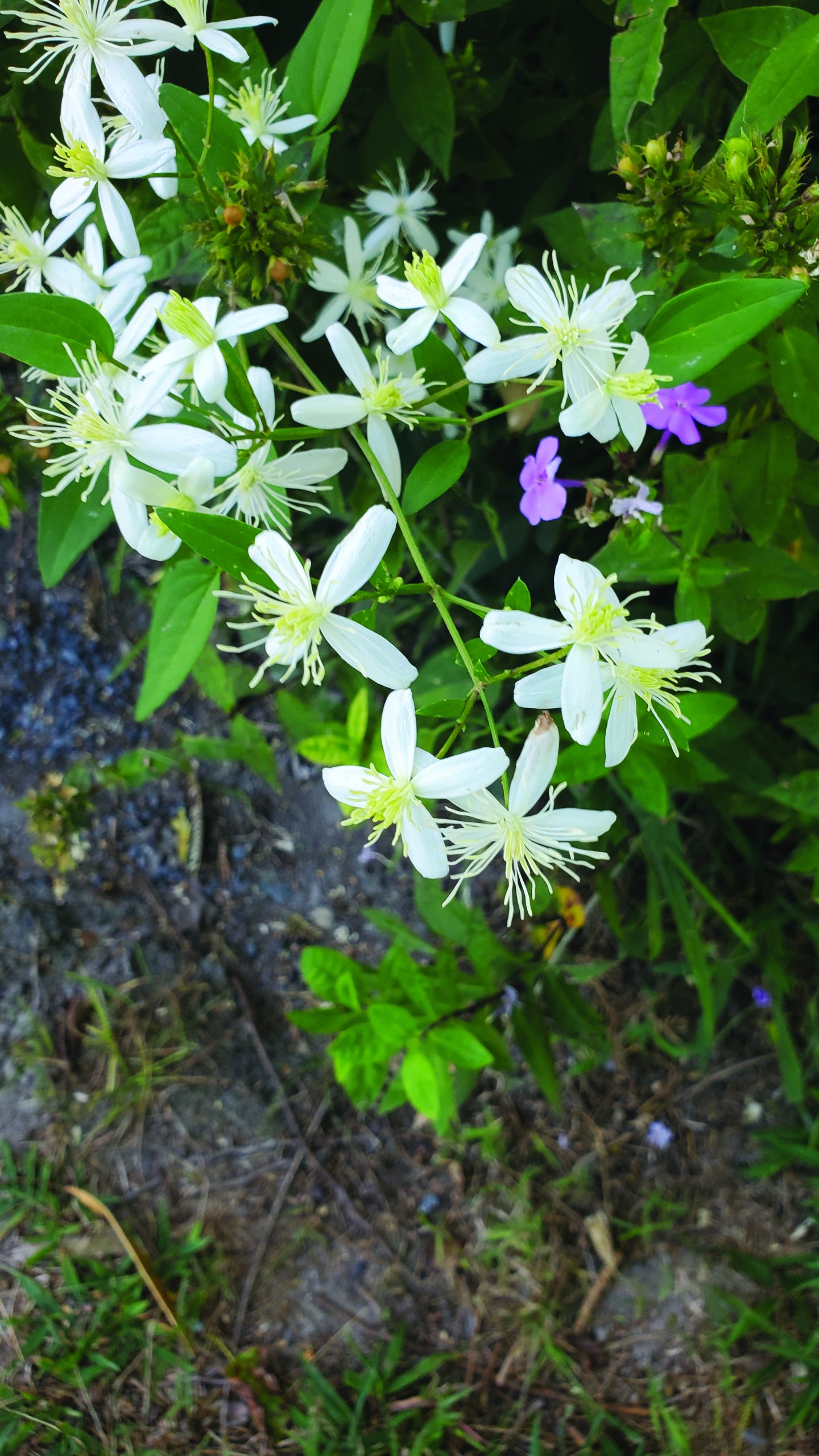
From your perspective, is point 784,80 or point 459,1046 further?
point 459,1046

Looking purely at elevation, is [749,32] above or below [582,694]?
above

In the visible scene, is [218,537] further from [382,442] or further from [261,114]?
[261,114]

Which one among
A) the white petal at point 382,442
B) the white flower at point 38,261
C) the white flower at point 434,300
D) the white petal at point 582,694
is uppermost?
the white flower at point 38,261

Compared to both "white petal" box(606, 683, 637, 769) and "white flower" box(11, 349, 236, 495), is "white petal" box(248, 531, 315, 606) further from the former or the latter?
"white petal" box(606, 683, 637, 769)

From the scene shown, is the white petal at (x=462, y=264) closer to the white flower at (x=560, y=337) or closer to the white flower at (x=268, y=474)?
the white flower at (x=560, y=337)

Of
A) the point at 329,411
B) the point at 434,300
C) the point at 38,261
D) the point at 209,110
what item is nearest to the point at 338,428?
the point at 329,411

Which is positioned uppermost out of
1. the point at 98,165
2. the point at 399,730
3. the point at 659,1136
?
the point at 98,165

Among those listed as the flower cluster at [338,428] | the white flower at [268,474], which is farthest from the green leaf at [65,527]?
the white flower at [268,474]

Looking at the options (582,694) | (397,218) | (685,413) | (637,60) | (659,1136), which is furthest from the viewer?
(659,1136)
